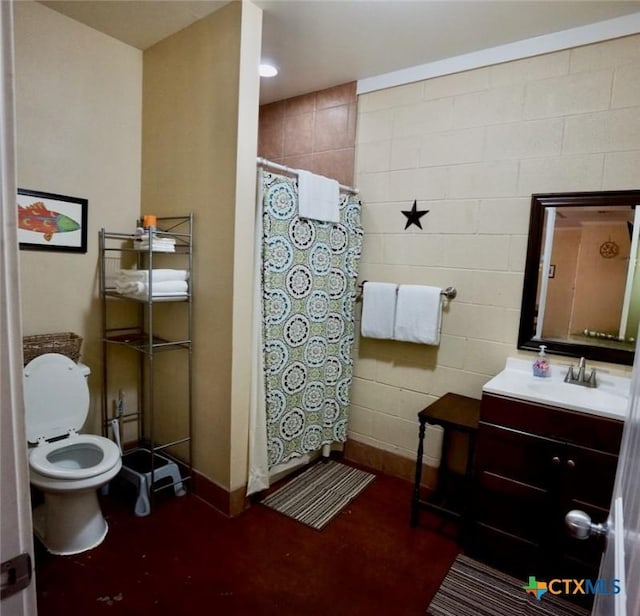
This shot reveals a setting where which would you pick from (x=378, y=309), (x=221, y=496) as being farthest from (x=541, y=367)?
(x=221, y=496)

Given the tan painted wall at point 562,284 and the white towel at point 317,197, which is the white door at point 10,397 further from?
the tan painted wall at point 562,284

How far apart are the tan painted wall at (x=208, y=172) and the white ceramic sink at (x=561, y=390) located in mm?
1343

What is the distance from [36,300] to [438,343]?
228 cm

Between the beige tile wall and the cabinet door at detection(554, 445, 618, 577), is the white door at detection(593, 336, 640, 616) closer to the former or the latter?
the cabinet door at detection(554, 445, 618, 577)

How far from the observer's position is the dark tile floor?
5.53 feet

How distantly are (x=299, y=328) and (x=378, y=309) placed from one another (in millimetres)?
541

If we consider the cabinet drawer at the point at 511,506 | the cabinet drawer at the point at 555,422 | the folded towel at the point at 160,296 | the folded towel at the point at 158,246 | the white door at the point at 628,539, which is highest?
the folded towel at the point at 158,246

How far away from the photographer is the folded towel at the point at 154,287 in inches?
85.4

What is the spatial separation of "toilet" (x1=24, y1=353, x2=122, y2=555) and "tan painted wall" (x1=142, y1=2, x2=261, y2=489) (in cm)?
51

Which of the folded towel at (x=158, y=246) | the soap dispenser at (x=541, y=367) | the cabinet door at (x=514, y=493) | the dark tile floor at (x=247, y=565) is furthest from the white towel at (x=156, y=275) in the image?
the soap dispenser at (x=541, y=367)

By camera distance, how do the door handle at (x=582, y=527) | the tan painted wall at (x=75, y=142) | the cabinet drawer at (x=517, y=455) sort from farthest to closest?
the tan painted wall at (x=75, y=142)
the cabinet drawer at (x=517, y=455)
the door handle at (x=582, y=527)

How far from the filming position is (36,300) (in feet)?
7.39

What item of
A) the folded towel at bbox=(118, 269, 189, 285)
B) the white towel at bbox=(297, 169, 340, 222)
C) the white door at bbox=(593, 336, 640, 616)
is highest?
the white towel at bbox=(297, 169, 340, 222)

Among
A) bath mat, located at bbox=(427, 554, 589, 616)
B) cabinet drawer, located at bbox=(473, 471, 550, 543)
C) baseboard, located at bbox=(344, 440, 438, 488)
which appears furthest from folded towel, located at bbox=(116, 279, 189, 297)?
bath mat, located at bbox=(427, 554, 589, 616)
